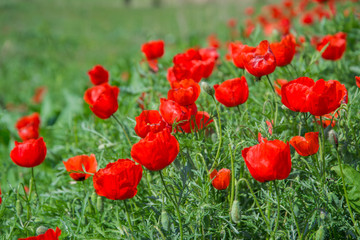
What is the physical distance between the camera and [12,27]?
12117 millimetres

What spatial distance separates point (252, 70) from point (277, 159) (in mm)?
431

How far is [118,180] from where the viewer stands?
100 centimetres

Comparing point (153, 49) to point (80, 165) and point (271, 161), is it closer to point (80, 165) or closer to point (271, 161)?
point (80, 165)

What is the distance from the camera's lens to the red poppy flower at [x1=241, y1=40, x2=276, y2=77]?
1.22 meters

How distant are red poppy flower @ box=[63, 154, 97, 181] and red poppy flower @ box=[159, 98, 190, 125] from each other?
43cm

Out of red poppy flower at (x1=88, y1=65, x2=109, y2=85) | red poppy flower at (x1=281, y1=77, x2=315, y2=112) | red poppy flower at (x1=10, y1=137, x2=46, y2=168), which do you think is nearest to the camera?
red poppy flower at (x1=281, y1=77, x2=315, y2=112)

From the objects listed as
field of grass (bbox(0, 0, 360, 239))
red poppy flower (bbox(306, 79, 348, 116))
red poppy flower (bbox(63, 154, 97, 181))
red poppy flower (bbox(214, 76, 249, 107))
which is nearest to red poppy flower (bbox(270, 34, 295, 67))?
field of grass (bbox(0, 0, 360, 239))

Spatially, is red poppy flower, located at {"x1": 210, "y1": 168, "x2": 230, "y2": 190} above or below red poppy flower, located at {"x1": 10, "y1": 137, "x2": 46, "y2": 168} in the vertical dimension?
above

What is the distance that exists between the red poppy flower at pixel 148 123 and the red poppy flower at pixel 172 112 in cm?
2

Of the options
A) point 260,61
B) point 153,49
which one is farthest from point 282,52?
point 153,49

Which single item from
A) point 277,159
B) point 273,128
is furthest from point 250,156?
point 273,128

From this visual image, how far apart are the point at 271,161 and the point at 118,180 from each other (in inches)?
16.9

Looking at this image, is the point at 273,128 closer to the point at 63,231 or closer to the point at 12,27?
the point at 63,231

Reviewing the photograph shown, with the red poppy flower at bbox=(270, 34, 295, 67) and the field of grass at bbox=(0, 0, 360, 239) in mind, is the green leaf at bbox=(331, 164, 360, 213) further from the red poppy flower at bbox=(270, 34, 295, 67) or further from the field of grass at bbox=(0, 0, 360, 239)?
the red poppy flower at bbox=(270, 34, 295, 67)
